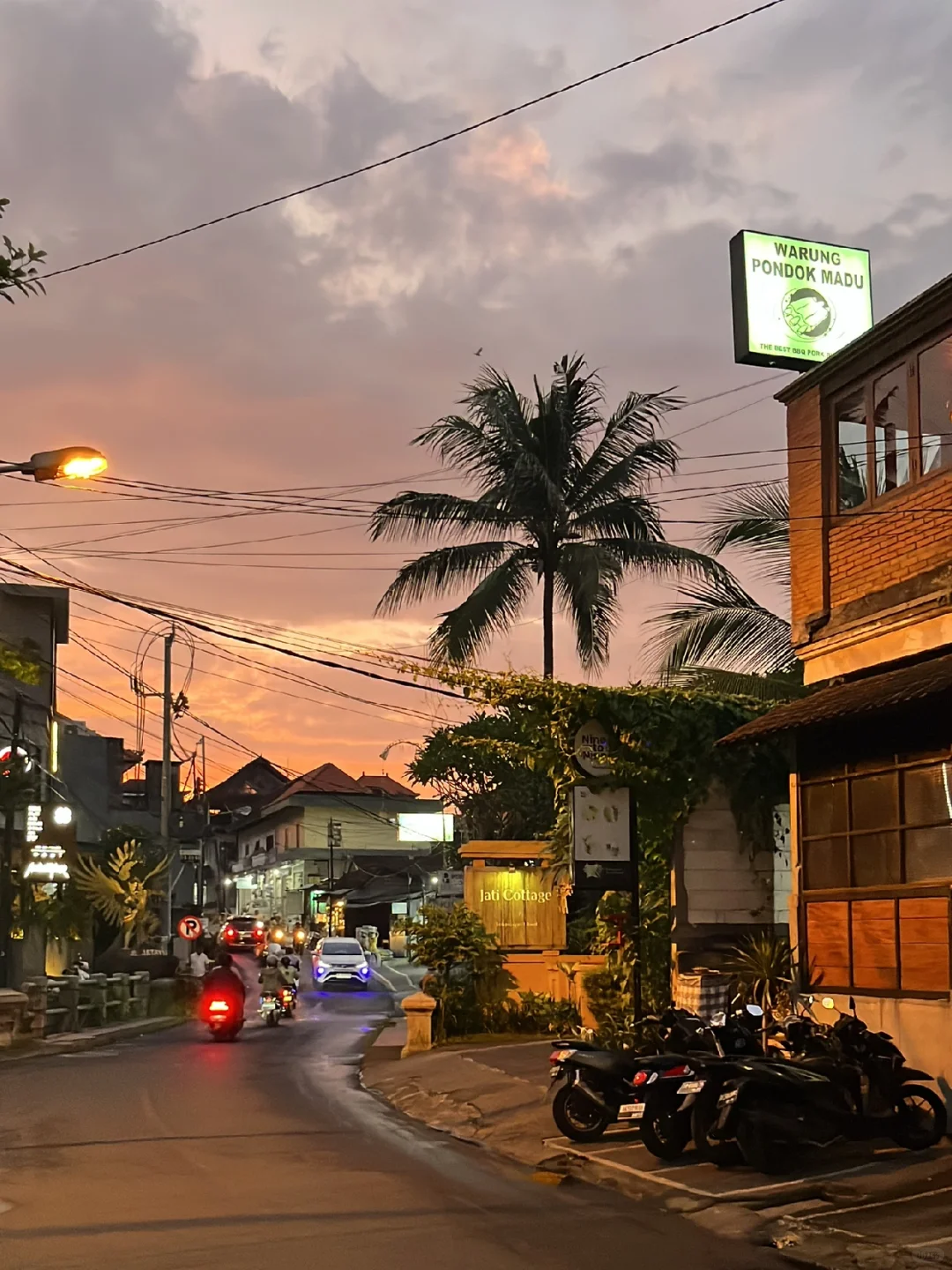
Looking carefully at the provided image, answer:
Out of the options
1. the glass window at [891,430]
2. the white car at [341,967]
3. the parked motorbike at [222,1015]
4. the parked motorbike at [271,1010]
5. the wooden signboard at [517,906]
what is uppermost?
the glass window at [891,430]

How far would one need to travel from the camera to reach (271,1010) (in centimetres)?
3381

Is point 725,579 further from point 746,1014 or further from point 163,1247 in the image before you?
point 163,1247

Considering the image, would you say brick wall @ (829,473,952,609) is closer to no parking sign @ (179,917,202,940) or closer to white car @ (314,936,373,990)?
no parking sign @ (179,917,202,940)

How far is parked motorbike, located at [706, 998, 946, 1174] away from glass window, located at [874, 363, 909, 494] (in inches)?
217

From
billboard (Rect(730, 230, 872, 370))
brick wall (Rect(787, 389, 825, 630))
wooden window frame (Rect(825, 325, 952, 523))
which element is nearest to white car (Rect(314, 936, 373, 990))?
billboard (Rect(730, 230, 872, 370))

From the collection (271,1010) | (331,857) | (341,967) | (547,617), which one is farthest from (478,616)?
(331,857)

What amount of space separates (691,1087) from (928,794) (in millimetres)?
3734

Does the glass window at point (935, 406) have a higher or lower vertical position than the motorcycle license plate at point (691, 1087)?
higher

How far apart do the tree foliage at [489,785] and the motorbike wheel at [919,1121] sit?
2221 cm

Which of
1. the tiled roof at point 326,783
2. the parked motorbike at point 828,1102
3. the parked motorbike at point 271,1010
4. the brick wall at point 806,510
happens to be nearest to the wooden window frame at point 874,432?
the brick wall at point 806,510

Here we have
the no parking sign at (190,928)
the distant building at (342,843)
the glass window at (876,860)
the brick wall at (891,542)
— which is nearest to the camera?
the glass window at (876,860)

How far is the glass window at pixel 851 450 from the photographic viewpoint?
51.8 ft

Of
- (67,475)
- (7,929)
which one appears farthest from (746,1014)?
(7,929)

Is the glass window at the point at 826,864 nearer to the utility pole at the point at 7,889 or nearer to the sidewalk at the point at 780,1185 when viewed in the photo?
the sidewalk at the point at 780,1185
